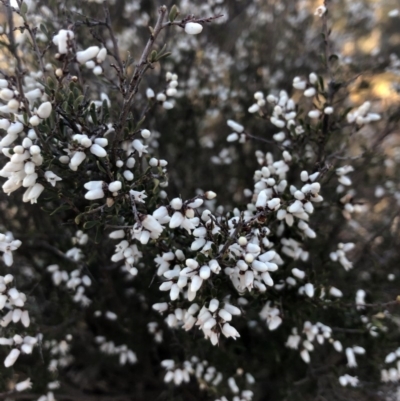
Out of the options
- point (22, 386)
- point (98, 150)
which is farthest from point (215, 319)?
point (22, 386)

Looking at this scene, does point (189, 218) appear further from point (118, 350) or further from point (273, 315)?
point (118, 350)

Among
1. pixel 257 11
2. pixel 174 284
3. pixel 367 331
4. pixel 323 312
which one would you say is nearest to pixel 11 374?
pixel 174 284

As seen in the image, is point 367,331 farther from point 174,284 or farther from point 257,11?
point 257,11

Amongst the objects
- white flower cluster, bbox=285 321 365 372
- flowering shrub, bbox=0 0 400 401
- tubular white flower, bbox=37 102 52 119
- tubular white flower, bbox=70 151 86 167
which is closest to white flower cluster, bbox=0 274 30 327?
flowering shrub, bbox=0 0 400 401

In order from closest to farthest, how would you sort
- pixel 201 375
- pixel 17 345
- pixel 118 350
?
pixel 17 345
pixel 201 375
pixel 118 350

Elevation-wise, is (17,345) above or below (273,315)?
below

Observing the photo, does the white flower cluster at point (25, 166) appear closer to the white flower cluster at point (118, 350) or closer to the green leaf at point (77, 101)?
the green leaf at point (77, 101)
